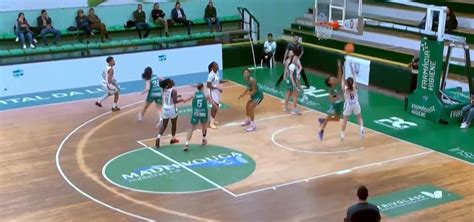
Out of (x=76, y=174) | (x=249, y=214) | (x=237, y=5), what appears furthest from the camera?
(x=237, y=5)

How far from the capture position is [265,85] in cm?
2177

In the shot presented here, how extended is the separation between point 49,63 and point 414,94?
1115 centimetres

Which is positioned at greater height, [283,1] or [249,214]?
[283,1]

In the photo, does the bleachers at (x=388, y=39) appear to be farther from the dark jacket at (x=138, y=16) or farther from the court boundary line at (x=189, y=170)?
the court boundary line at (x=189, y=170)

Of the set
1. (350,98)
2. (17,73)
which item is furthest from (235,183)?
(17,73)

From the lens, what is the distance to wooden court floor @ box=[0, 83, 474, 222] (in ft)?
38.6

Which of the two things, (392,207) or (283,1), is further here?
(283,1)

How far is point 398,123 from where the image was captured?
17.3m

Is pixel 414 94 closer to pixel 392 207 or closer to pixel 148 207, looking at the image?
pixel 392 207

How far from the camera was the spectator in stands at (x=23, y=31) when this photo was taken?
22938 mm

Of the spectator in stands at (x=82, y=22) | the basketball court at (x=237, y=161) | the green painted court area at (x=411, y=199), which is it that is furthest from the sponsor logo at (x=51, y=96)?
the green painted court area at (x=411, y=199)

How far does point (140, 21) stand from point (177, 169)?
41.6 feet

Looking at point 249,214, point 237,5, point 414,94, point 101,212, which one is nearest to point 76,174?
point 101,212

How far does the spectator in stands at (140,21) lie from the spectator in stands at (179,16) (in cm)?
121
